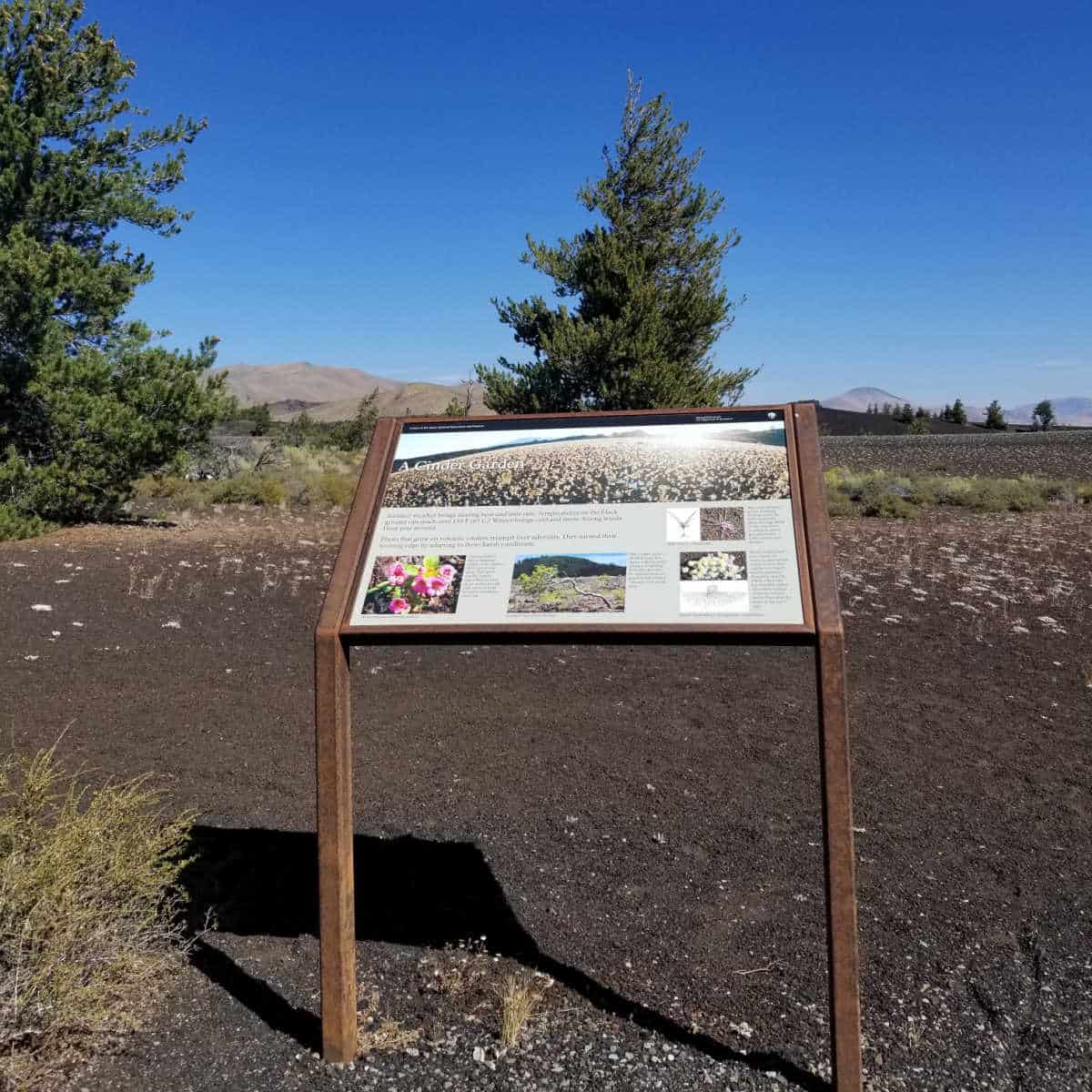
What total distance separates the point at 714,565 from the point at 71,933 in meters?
1.91

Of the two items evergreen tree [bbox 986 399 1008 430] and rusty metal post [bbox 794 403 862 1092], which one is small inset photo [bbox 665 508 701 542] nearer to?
rusty metal post [bbox 794 403 862 1092]

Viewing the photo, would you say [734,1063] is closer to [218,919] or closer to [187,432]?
[218,919]

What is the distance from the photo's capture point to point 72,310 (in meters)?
12.4

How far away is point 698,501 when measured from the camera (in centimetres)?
278

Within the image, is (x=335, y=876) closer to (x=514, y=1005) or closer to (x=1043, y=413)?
(x=514, y=1005)

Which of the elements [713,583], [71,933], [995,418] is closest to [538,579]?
[713,583]

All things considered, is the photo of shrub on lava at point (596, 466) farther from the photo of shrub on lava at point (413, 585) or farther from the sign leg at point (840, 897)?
the sign leg at point (840, 897)

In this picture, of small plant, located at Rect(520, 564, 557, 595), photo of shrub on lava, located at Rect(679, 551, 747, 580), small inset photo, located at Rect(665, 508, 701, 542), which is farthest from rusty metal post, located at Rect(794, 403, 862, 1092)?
small plant, located at Rect(520, 564, 557, 595)

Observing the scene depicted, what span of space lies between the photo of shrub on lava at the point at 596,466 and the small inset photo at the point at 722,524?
0.05m

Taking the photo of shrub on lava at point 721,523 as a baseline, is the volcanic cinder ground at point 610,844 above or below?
below

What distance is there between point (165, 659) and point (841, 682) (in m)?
5.33

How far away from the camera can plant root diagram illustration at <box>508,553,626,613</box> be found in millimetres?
2570

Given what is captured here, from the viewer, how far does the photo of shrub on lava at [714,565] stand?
101 inches

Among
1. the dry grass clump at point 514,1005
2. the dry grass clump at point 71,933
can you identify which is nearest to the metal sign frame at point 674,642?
the dry grass clump at point 514,1005
